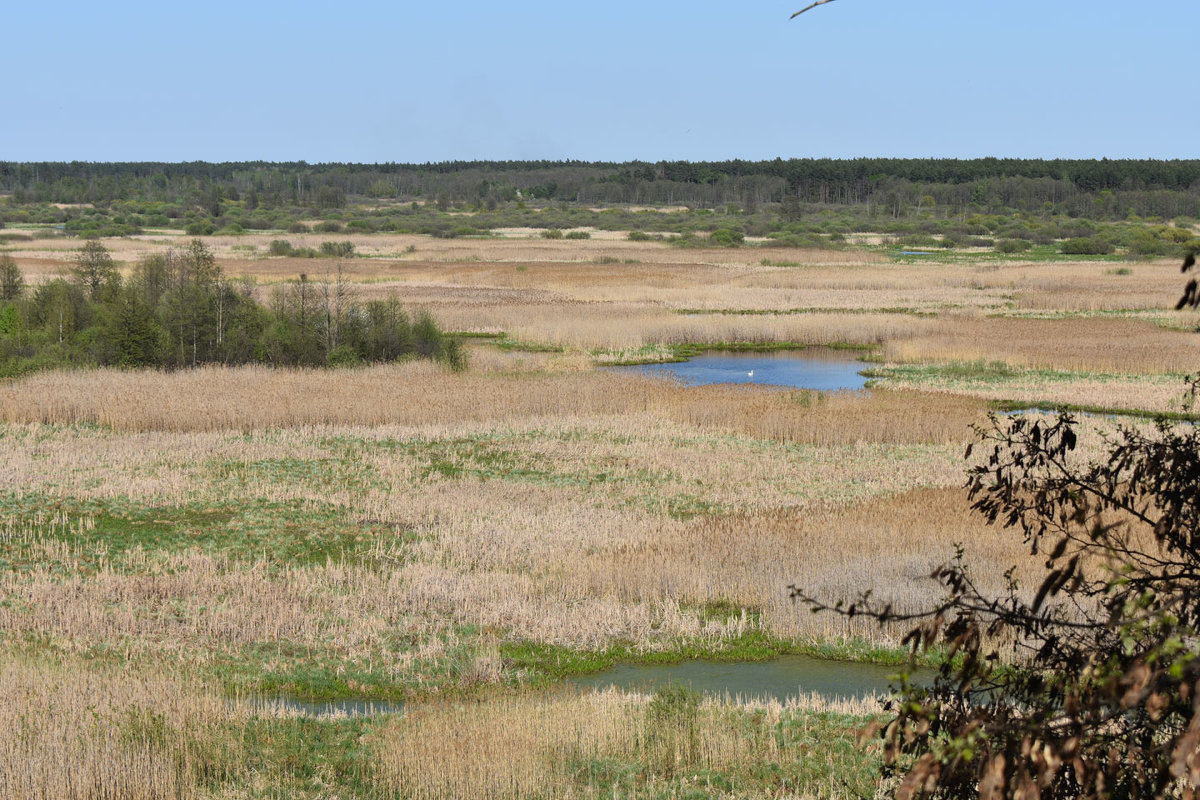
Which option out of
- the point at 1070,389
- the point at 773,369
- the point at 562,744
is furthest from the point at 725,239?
the point at 562,744

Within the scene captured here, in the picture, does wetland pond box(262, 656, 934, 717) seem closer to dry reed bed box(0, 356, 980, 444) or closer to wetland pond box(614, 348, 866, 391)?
dry reed bed box(0, 356, 980, 444)

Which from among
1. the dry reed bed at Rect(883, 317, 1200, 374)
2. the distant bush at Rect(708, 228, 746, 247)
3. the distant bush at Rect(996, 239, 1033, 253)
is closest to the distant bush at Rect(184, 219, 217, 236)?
the distant bush at Rect(708, 228, 746, 247)

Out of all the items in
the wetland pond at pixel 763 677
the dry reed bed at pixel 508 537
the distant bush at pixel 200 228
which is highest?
the distant bush at pixel 200 228

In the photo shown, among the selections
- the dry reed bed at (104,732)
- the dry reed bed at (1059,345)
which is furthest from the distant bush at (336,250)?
the dry reed bed at (104,732)

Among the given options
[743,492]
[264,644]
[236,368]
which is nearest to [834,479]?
[743,492]

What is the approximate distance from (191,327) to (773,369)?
61.0 ft

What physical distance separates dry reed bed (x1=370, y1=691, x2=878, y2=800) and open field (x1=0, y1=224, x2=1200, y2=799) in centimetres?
3

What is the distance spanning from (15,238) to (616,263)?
5040cm

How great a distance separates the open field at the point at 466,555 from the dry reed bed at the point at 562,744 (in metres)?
0.03

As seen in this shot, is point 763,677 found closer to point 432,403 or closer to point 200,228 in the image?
point 432,403

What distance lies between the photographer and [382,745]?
9617 millimetres

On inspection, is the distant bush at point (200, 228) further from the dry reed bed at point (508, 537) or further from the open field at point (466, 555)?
the dry reed bed at point (508, 537)

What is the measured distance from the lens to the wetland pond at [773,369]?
35.9 meters

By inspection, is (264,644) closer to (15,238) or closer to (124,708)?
(124,708)
